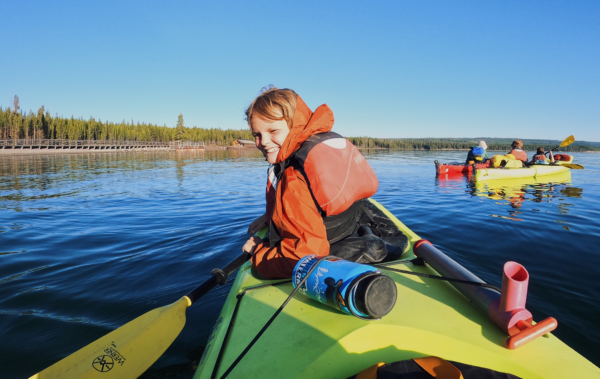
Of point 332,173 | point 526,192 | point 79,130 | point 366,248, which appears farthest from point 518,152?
point 79,130

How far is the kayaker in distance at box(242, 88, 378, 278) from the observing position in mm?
2076

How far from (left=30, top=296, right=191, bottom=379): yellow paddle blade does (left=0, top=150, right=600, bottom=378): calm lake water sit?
1.14 feet

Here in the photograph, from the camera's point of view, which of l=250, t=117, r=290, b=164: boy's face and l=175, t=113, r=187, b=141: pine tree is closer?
l=250, t=117, r=290, b=164: boy's face

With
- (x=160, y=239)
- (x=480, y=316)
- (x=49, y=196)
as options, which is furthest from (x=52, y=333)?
(x=49, y=196)

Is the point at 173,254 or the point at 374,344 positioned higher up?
the point at 374,344

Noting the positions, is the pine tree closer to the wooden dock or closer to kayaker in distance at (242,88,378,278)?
the wooden dock

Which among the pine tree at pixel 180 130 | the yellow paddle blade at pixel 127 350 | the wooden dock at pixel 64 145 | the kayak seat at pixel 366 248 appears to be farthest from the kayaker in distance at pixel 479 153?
the pine tree at pixel 180 130

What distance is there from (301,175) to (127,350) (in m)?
1.81

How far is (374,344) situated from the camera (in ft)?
5.15

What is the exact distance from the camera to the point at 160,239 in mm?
5809

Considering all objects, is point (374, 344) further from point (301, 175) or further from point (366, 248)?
point (301, 175)

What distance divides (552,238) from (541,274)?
2015mm

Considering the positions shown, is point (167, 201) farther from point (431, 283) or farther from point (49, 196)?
point (431, 283)

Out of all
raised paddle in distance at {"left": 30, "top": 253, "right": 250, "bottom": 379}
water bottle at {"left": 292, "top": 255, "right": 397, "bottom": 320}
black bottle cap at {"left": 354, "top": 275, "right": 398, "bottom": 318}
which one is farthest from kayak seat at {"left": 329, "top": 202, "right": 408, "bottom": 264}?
raised paddle in distance at {"left": 30, "top": 253, "right": 250, "bottom": 379}
